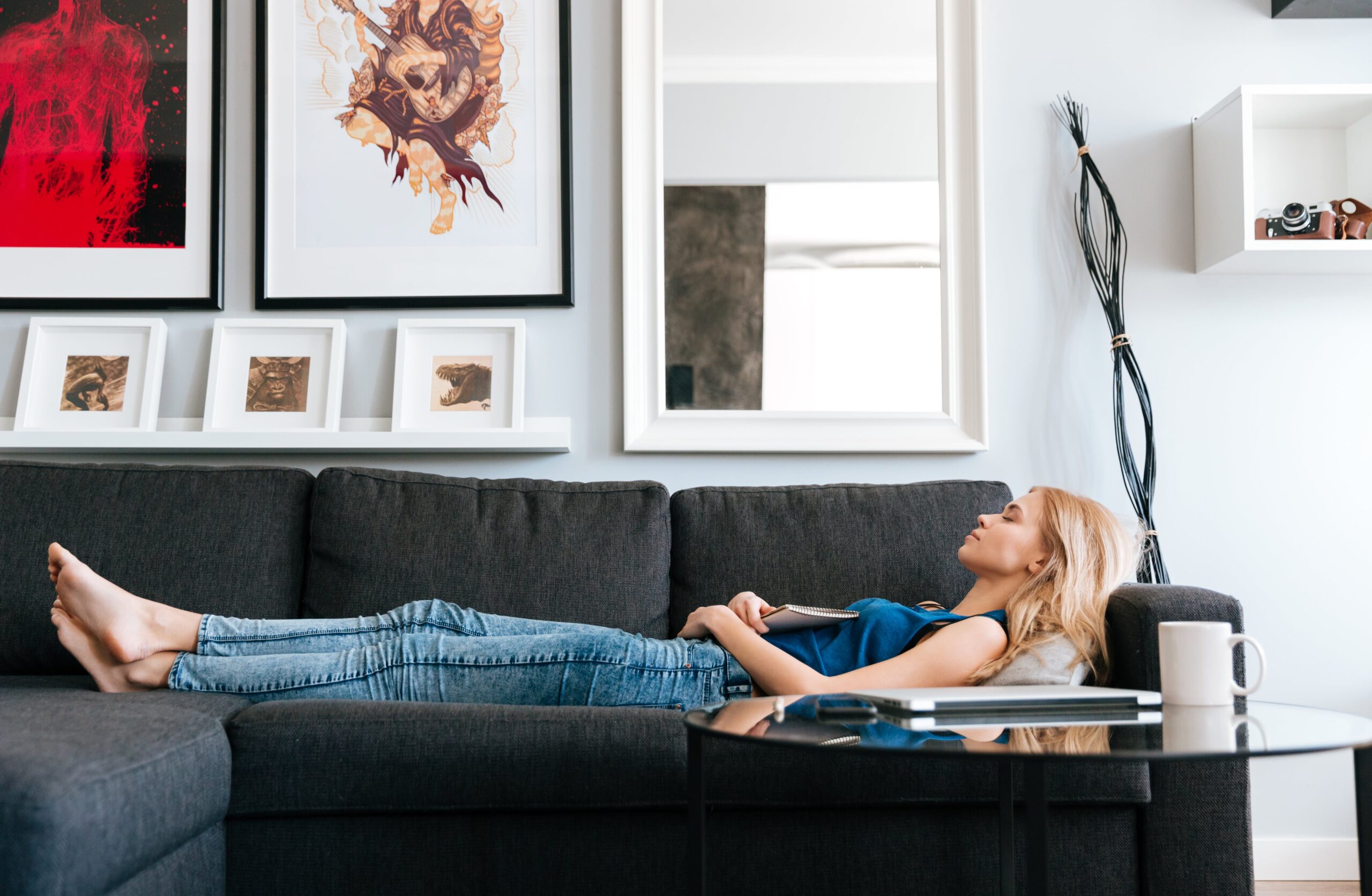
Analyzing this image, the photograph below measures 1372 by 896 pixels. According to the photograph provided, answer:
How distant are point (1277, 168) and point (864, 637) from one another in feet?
4.93

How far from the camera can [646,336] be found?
219cm

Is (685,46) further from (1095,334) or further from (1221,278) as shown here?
(1221,278)

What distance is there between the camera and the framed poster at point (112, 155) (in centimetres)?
221

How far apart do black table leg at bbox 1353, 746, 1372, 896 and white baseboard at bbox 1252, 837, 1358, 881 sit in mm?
1286

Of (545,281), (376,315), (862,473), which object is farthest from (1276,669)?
(376,315)

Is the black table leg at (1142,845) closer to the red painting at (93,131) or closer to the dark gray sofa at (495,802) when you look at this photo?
the dark gray sofa at (495,802)

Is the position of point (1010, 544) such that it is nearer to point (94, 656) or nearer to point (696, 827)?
point (696, 827)

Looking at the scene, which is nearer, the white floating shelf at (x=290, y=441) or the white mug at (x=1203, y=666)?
the white mug at (x=1203, y=666)

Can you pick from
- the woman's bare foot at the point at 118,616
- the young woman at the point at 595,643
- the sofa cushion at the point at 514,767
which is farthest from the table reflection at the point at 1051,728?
the woman's bare foot at the point at 118,616

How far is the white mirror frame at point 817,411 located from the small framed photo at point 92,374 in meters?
1.03

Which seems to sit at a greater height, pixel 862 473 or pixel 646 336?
pixel 646 336

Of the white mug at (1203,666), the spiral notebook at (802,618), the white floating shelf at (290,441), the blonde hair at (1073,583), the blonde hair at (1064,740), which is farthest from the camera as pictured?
the white floating shelf at (290,441)

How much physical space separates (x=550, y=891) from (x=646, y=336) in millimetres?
1202

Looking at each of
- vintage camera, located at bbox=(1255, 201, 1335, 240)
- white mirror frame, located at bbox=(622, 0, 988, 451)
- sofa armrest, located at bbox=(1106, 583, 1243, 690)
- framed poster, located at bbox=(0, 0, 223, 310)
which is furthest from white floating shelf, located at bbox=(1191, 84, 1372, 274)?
framed poster, located at bbox=(0, 0, 223, 310)
